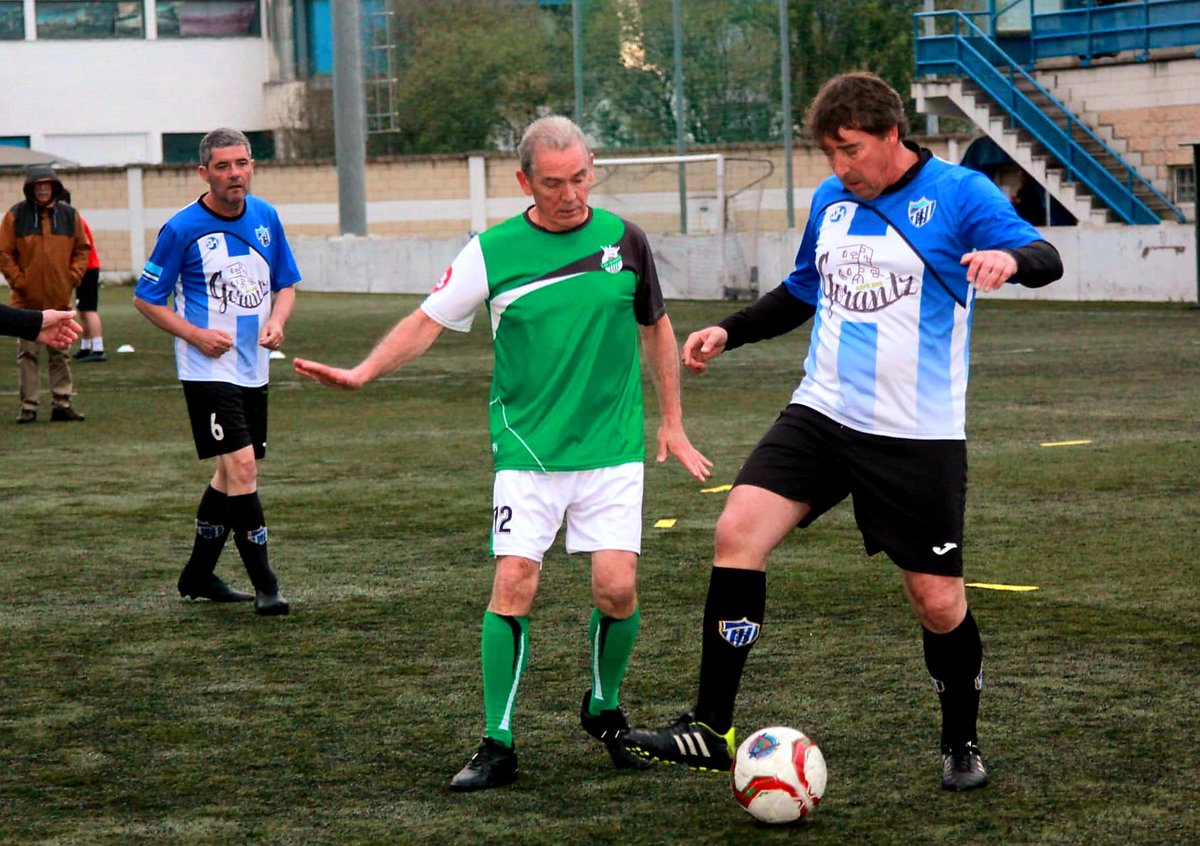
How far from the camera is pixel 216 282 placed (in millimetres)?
7875

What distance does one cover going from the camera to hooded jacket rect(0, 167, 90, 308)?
1588cm

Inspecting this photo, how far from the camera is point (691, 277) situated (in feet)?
102

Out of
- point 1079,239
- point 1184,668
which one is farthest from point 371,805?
point 1079,239

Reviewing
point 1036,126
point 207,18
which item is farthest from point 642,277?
point 207,18

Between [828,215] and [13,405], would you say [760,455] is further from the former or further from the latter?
[13,405]

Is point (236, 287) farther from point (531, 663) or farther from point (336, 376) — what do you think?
point (336, 376)

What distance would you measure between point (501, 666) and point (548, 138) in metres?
1.44

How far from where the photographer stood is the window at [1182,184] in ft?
103

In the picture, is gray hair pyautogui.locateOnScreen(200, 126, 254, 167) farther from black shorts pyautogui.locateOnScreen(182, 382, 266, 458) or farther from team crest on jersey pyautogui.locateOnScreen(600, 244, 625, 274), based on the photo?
team crest on jersey pyautogui.locateOnScreen(600, 244, 625, 274)

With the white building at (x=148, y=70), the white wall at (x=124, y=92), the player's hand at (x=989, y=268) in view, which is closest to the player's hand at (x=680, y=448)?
the player's hand at (x=989, y=268)

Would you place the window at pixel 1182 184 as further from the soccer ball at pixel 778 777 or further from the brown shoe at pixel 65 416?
the soccer ball at pixel 778 777

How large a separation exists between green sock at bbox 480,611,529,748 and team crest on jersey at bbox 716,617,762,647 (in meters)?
0.58

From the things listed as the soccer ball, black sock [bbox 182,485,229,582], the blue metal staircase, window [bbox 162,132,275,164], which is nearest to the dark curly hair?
the soccer ball

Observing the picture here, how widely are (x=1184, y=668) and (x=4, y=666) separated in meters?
4.05
